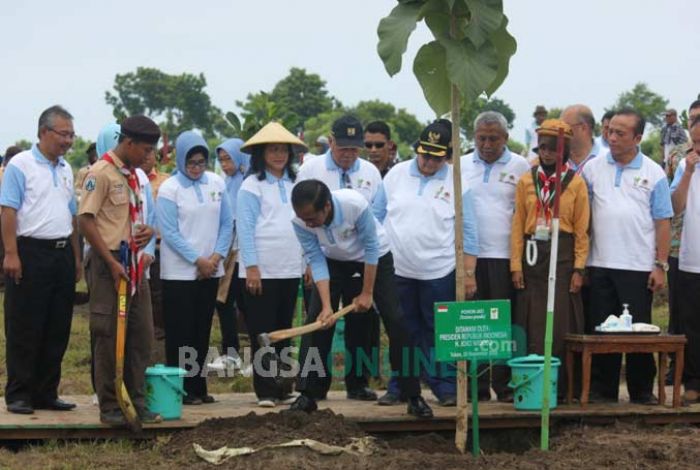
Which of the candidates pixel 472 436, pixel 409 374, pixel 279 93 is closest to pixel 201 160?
pixel 409 374

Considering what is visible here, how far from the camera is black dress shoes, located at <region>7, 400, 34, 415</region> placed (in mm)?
8586

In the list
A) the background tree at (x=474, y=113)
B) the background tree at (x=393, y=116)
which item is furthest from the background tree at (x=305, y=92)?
the background tree at (x=474, y=113)

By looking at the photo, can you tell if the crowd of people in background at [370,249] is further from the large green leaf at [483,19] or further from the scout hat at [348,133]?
the large green leaf at [483,19]

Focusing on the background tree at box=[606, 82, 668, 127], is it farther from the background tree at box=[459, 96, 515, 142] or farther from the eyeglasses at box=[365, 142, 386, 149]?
the eyeglasses at box=[365, 142, 386, 149]

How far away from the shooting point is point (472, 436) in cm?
867

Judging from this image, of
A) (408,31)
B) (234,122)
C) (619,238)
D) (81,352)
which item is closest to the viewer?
(408,31)

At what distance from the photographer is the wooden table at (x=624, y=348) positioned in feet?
29.0

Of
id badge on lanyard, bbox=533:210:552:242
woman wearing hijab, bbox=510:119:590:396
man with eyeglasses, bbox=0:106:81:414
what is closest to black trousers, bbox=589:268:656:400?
woman wearing hijab, bbox=510:119:590:396

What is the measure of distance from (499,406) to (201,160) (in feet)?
9.77

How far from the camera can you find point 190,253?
29.8ft

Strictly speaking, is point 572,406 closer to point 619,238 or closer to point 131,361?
point 619,238

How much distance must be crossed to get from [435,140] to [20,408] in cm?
363

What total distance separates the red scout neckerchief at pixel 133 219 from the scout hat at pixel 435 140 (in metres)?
2.21

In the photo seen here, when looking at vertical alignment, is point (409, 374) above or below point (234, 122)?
below
